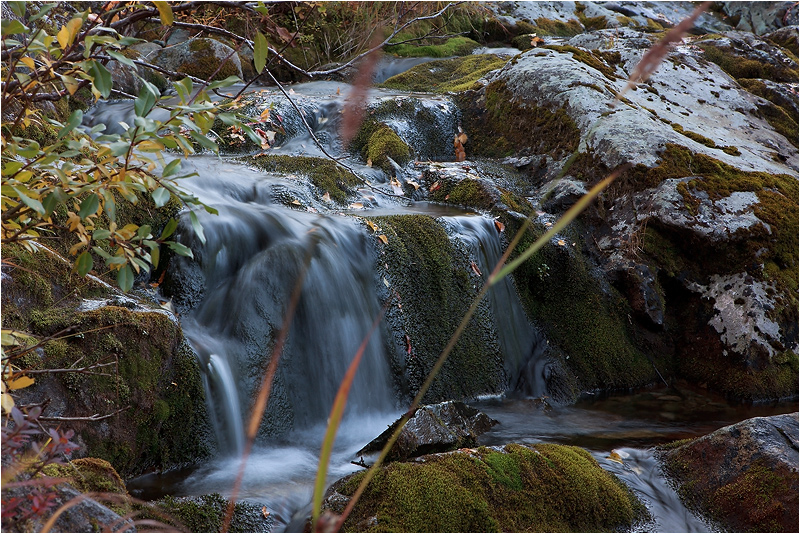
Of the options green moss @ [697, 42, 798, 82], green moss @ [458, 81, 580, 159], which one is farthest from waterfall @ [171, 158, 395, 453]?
green moss @ [697, 42, 798, 82]

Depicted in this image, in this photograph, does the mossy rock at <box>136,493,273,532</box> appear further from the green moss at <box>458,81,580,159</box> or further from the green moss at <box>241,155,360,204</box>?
the green moss at <box>458,81,580,159</box>

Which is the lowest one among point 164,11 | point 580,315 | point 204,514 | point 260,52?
point 580,315

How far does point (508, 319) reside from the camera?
5797mm

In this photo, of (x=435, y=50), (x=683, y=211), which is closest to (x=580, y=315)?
(x=683, y=211)

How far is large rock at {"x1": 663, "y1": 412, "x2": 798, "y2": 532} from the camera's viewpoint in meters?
3.12

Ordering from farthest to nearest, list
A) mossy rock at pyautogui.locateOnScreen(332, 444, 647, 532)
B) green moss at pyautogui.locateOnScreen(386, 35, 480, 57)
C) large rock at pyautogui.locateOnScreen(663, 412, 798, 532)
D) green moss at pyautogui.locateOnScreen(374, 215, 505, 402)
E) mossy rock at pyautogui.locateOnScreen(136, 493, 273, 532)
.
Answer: green moss at pyautogui.locateOnScreen(386, 35, 480, 57) → green moss at pyautogui.locateOnScreen(374, 215, 505, 402) → large rock at pyautogui.locateOnScreen(663, 412, 798, 532) → mossy rock at pyautogui.locateOnScreen(332, 444, 647, 532) → mossy rock at pyautogui.locateOnScreen(136, 493, 273, 532)

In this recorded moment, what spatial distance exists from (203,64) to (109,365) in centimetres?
728

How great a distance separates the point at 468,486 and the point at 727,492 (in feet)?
5.32

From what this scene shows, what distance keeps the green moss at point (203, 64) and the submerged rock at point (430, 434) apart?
278 inches

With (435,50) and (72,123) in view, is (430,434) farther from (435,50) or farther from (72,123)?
(435,50)

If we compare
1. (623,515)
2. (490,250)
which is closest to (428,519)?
(623,515)

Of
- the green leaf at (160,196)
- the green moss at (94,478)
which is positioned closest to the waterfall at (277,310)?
the green moss at (94,478)

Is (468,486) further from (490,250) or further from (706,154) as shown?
(706,154)

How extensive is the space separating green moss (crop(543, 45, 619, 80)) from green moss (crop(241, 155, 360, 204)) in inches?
159
